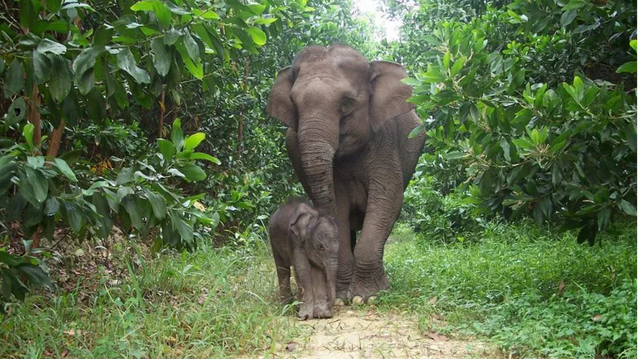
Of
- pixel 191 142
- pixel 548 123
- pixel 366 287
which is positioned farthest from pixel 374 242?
pixel 191 142

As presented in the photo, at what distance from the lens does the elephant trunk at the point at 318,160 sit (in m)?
5.86

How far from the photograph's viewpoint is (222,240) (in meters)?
9.36

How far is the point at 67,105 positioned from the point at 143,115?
16.5ft

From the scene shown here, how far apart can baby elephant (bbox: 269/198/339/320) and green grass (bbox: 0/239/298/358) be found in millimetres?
306

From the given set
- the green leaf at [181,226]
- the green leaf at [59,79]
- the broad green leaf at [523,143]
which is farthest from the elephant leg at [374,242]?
the green leaf at [59,79]

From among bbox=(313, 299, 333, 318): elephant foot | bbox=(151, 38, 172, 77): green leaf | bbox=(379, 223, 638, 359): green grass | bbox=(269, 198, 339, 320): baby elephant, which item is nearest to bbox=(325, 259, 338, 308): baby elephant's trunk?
bbox=(269, 198, 339, 320): baby elephant

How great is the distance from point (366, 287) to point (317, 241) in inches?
37.4

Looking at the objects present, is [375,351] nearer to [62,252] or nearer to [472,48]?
[472,48]

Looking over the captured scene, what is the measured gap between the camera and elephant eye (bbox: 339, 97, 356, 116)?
6.23 m

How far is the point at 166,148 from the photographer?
363cm

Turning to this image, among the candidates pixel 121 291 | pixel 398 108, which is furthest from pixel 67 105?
pixel 398 108

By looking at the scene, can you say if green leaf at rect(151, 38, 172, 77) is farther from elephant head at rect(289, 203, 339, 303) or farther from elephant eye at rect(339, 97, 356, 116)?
elephant eye at rect(339, 97, 356, 116)

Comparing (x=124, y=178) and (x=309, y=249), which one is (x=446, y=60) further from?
(x=124, y=178)

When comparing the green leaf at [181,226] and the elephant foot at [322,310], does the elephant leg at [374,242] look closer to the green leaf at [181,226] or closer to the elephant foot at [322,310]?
the elephant foot at [322,310]
